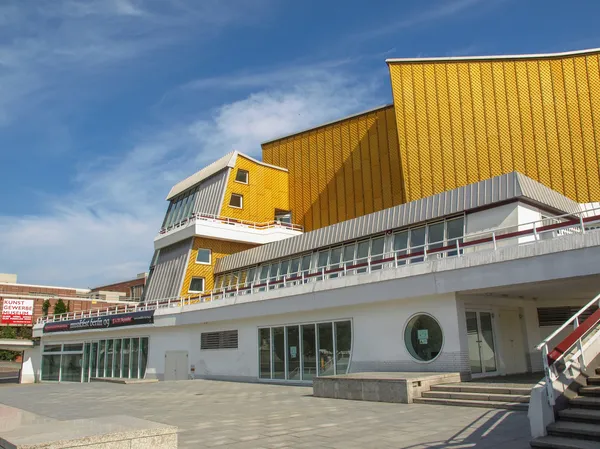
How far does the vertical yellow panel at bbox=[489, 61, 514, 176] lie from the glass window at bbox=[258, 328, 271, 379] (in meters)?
14.4

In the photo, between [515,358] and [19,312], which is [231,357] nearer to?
[515,358]

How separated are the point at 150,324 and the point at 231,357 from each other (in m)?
6.69

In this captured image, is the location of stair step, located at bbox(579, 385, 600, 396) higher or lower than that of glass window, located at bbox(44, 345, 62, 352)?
lower

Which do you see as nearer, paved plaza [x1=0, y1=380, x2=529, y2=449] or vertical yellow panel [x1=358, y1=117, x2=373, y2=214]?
paved plaza [x1=0, y1=380, x2=529, y2=449]

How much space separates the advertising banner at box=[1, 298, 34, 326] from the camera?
50.0 meters

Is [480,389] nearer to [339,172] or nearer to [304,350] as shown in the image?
[304,350]

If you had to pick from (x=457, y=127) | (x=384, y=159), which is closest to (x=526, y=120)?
(x=457, y=127)

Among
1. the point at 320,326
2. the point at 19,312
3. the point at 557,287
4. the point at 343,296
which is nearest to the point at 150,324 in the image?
the point at 320,326

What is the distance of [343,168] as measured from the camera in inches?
1385

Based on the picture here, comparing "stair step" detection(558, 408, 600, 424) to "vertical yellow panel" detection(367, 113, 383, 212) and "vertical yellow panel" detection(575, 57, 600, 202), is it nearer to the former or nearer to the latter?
"vertical yellow panel" detection(575, 57, 600, 202)

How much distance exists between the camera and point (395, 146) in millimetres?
32594

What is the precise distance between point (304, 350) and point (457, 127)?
15410 mm

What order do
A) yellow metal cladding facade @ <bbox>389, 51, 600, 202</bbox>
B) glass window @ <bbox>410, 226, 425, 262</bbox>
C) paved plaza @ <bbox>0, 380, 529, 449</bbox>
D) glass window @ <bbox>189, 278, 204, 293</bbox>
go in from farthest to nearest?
glass window @ <bbox>189, 278, 204, 293</bbox> < yellow metal cladding facade @ <bbox>389, 51, 600, 202</bbox> < glass window @ <bbox>410, 226, 425, 262</bbox> < paved plaza @ <bbox>0, 380, 529, 449</bbox>

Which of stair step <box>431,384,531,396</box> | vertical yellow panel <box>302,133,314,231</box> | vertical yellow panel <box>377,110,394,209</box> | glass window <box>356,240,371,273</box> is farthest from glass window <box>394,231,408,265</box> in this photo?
vertical yellow panel <box>302,133,314,231</box>
